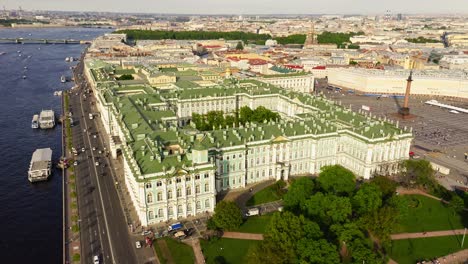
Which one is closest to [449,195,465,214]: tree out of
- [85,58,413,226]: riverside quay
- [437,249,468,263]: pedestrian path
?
[437,249,468,263]: pedestrian path

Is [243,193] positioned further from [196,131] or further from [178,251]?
[178,251]

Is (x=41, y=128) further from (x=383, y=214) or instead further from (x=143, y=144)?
(x=383, y=214)

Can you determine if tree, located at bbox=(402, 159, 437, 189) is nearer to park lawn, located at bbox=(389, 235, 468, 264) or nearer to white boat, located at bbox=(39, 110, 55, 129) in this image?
park lawn, located at bbox=(389, 235, 468, 264)

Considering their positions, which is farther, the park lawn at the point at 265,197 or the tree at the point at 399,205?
the park lawn at the point at 265,197

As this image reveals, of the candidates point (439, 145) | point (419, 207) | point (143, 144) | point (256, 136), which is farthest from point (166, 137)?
point (439, 145)

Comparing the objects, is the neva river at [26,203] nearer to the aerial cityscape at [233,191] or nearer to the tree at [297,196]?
the aerial cityscape at [233,191]

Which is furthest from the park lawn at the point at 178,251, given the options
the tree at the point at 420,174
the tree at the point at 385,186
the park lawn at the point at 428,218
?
the tree at the point at 420,174
